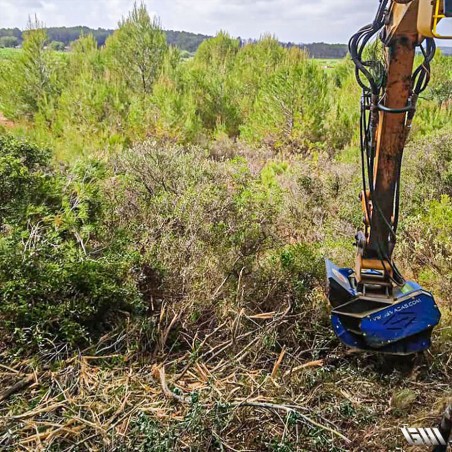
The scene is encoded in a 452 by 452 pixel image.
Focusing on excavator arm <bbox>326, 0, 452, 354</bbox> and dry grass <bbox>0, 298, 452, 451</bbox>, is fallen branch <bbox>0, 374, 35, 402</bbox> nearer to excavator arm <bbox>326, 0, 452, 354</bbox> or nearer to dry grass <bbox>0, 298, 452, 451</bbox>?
dry grass <bbox>0, 298, 452, 451</bbox>

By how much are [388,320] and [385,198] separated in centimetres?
99

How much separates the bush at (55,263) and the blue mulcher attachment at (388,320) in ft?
5.85

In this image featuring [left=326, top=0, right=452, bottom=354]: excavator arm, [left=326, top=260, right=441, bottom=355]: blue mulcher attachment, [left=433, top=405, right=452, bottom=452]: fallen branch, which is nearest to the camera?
[left=433, top=405, right=452, bottom=452]: fallen branch

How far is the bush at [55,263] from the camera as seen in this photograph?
3.01 m

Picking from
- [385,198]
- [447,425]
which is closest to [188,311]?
[385,198]

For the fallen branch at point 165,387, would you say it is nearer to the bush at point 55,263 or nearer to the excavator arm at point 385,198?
the bush at point 55,263

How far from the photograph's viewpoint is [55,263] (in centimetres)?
325

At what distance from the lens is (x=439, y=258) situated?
15.5ft

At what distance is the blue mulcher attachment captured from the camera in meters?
3.25

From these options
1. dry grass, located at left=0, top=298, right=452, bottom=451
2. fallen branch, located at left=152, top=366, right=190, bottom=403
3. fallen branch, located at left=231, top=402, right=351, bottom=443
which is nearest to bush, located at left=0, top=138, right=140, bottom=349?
dry grass, located at left=0, top=298, right=452, bottom=451

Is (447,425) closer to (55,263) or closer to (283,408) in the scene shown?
(283,408)

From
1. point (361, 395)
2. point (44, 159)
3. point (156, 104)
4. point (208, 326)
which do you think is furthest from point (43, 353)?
point (156, 104)

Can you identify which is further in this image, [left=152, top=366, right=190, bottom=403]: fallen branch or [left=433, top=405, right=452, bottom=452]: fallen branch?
[left=152, top=366, right=190, bottom=403]: fallen branch

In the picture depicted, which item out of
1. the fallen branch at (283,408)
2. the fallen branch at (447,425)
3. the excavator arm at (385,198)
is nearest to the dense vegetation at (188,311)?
the fallen branch at (283,408)
